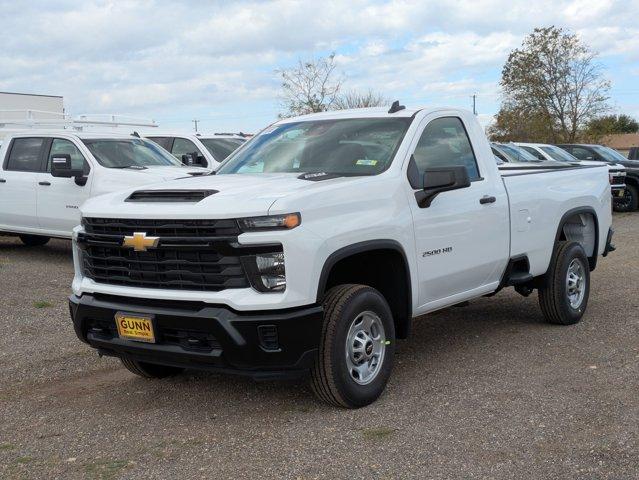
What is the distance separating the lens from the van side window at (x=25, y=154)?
39.0ft

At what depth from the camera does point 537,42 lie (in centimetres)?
4112

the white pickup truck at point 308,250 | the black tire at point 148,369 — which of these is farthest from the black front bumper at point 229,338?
the black tire at point 148,369

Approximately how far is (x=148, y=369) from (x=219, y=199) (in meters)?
1.72

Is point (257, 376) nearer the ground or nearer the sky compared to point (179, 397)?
nearer the sky

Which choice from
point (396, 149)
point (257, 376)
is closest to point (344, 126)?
point (396, 149)

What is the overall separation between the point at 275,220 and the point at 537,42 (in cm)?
3955

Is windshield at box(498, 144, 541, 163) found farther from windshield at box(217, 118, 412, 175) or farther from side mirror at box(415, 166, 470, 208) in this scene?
side mirror at box(415, 166, 470, 208)

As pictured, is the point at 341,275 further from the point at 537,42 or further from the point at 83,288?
the point at 537,42

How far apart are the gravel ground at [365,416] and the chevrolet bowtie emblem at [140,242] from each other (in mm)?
1097

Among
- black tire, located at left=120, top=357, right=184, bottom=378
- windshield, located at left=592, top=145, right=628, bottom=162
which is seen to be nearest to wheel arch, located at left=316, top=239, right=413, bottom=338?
black tire, located at left=120, top=357, right=184, bottom=378

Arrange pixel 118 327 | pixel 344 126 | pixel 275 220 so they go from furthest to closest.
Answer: pixel 344 126 < pixel 118 327 < pixel 275 220

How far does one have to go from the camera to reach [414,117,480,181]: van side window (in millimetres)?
5887

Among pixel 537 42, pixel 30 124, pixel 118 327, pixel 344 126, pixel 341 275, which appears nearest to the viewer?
pixel 118 327

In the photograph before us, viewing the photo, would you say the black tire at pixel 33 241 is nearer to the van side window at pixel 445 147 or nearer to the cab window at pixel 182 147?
the cab window at pixel 182 147
